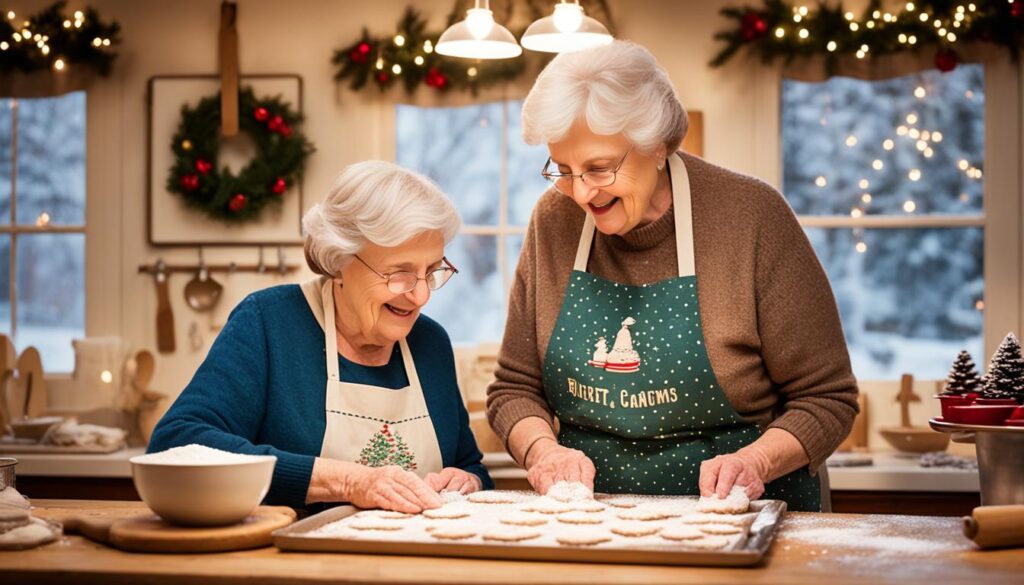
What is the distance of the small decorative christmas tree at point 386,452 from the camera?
2346mm

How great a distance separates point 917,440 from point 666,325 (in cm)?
222

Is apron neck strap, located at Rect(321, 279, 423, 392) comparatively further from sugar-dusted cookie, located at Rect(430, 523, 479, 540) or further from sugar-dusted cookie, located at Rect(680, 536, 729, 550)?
sugar-dusted cookie, located at Rect(680, 536, 729, 550)

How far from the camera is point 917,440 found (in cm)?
422

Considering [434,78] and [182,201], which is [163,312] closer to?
[182,201]

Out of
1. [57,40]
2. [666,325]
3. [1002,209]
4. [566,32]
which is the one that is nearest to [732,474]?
[666,325]

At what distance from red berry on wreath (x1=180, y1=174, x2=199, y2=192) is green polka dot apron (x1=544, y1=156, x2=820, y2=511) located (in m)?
2.54

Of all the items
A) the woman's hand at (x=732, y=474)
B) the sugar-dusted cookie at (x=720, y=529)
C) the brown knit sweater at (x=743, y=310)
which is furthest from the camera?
the brown knit sweater at (x=743, y=310)

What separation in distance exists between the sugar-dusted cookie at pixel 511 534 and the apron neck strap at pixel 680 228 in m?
0.80

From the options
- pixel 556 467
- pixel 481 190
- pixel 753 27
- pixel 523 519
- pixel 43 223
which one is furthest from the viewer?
pixel 43 223

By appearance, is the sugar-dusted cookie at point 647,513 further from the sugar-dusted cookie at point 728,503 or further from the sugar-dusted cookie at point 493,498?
the sugar-dusted cookie at point 493,498

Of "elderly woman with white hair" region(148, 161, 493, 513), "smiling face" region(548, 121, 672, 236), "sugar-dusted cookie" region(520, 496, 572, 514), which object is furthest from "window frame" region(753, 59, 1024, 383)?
"sugar-dusted cookie" region(520, 496, 572, 514)

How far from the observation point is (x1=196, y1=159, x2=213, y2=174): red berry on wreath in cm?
458

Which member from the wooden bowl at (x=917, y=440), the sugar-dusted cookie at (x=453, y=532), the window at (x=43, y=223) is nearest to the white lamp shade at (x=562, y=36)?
the sugar-dusted cookie at (x=453, y=532)

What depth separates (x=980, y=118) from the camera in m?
4.44
